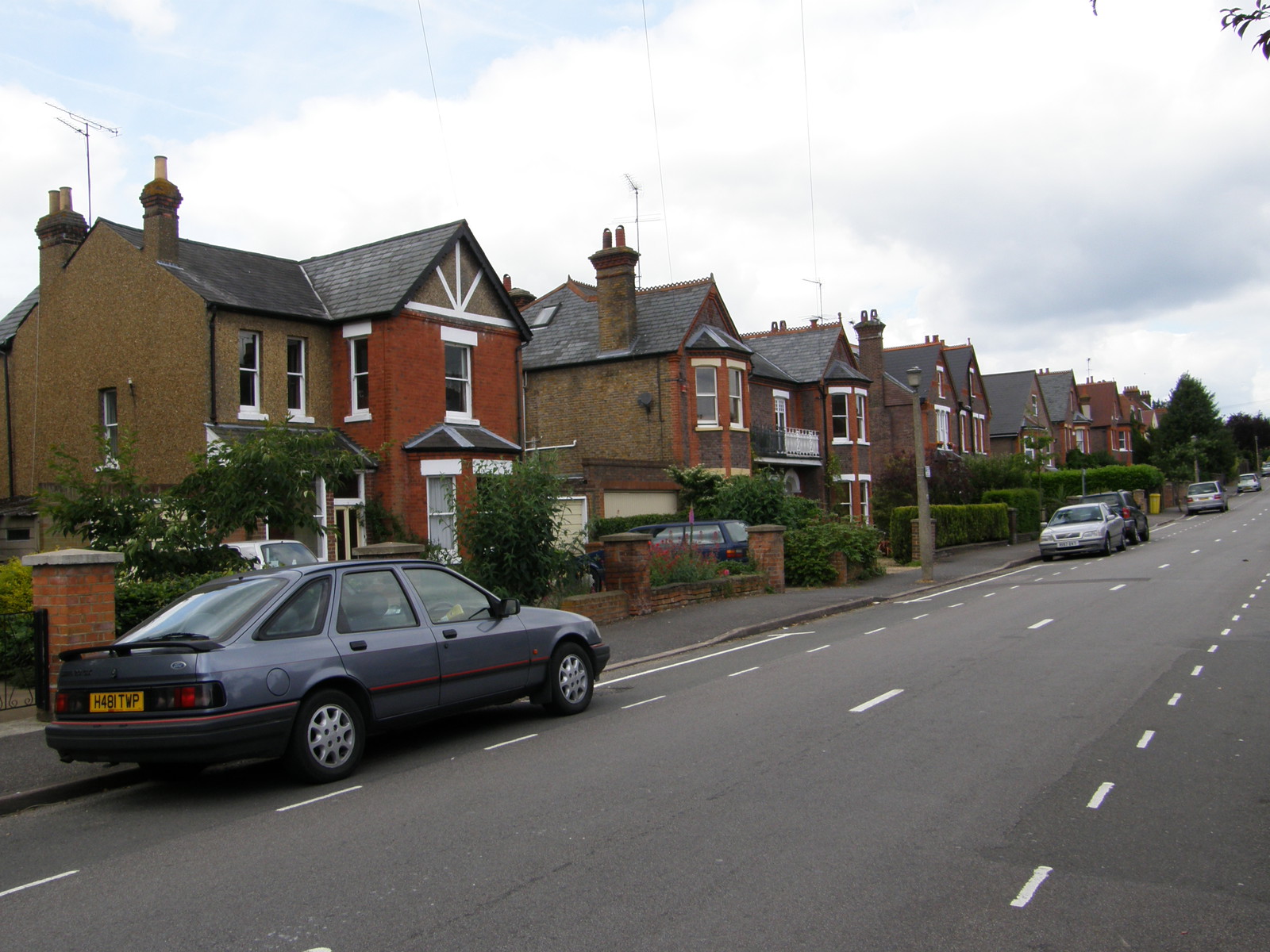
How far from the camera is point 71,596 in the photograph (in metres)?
9.46

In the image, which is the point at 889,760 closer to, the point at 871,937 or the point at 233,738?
the point at 871,937

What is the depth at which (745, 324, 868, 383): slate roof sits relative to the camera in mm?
39812

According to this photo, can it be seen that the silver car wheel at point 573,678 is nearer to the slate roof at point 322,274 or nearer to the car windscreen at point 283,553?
the car windscreen at point 283,553

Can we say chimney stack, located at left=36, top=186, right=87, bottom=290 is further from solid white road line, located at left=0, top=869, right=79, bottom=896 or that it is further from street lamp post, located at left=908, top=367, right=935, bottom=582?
solid white road line, located at left=0, top=869, right=79, bottom=896

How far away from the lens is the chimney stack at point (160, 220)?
836 inches

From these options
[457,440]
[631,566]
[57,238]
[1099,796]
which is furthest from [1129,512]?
[57,238]

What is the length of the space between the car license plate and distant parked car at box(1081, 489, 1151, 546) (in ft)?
101

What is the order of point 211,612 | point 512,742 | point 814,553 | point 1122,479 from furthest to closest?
point 1122,479
point 814,553
point 512,742
point 211,612

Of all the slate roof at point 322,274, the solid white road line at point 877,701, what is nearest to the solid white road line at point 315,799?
the solid white road line at point 877,701

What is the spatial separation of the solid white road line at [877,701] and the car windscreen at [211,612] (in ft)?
16.0

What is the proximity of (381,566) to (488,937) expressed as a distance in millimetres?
4307

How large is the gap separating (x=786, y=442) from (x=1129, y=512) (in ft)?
37.8

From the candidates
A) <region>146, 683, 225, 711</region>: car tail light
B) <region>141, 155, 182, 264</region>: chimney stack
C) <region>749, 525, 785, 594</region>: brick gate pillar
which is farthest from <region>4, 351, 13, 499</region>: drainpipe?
<region>146, 683, 225, 711</region>: car tail light

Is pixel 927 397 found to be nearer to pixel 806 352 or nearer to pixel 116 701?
pixel 806 352
